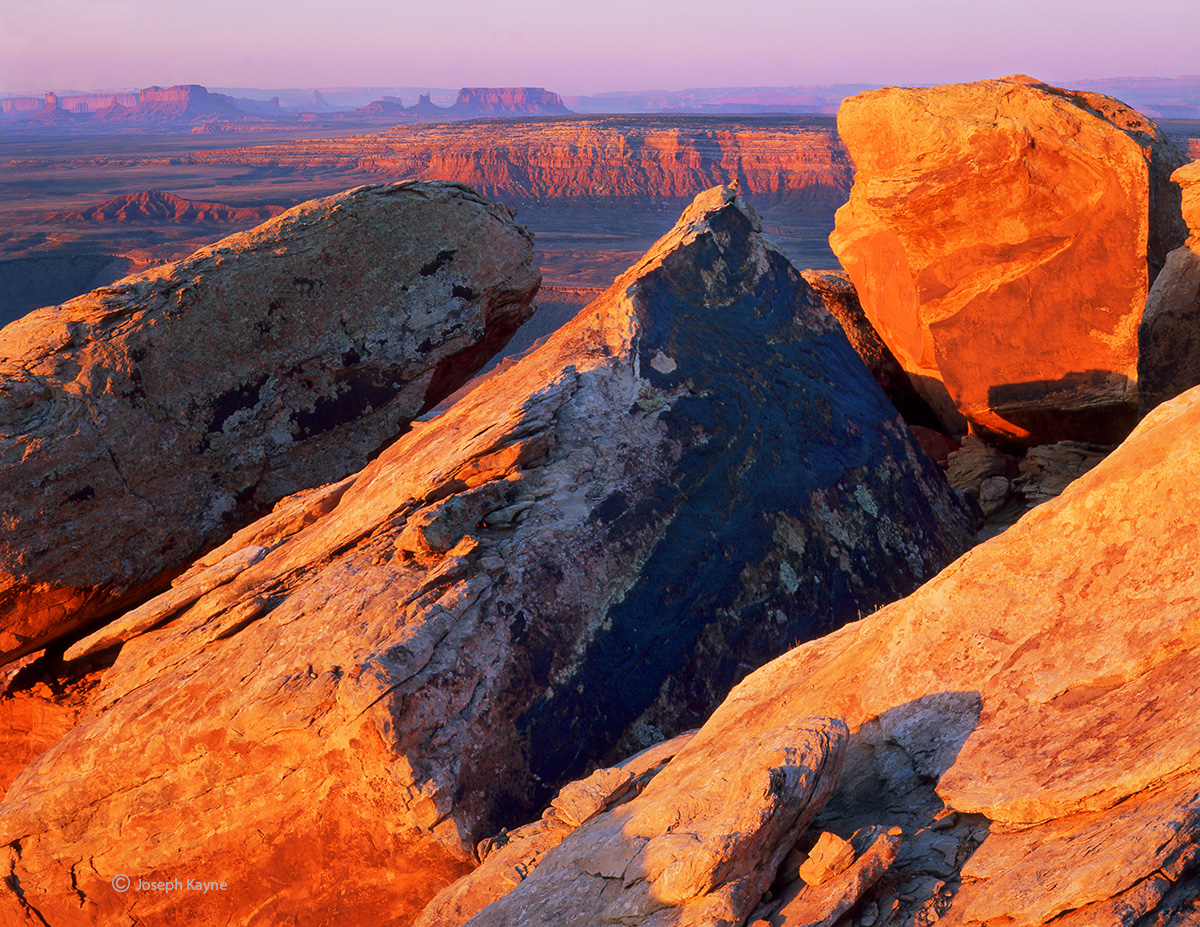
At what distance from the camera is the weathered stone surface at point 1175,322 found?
574 cm

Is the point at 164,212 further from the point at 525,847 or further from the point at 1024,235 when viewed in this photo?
the point at 525,847

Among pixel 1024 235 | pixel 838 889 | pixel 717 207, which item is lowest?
pixel 838 889

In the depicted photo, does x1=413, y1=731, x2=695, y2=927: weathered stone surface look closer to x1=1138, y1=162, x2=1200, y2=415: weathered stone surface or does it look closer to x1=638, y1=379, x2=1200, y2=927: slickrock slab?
x1=638, y1=379, x2=1200, y2=927: slickrock slab

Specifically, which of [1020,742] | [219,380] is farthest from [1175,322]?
[219,380]

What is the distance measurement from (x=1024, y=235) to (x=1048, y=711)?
539cm

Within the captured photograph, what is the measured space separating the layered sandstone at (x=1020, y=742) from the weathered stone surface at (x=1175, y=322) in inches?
126

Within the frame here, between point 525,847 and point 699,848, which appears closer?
point 699,848

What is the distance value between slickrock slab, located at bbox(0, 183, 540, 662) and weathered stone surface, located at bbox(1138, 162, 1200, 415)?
5106 millimetres

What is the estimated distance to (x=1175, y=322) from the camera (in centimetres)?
589

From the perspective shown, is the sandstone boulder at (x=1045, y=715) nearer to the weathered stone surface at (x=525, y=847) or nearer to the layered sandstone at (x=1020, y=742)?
the layered sandstone at (x=1020, y=742)

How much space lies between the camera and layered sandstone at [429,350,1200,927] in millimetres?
2098

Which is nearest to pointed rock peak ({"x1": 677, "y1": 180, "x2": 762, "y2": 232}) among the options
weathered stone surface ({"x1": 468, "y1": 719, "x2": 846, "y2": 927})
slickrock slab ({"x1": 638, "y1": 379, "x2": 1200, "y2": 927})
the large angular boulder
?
the large angular boulder

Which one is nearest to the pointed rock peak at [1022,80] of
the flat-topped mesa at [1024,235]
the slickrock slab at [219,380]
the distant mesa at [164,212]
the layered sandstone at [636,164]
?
the flat-topped mesa at [1024,235]

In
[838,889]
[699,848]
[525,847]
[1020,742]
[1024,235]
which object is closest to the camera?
[838,889]
